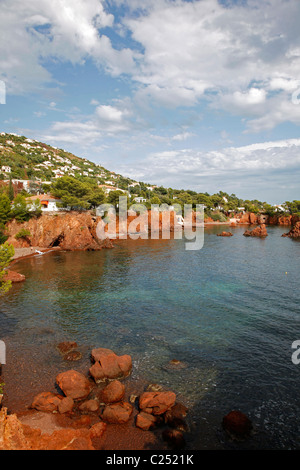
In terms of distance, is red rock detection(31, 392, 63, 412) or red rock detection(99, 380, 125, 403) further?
red rock detection(99, 380, 125, 403)

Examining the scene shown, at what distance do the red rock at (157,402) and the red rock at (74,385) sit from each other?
11.3 ft

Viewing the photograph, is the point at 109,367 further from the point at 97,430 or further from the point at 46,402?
the point at 97,430

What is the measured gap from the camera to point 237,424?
1276 centimetres

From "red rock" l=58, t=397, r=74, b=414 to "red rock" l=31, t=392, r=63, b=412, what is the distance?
0.31 metres

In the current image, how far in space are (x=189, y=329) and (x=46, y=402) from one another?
512 inches

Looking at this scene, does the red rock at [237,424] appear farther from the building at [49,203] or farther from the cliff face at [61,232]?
the building at [49,203]

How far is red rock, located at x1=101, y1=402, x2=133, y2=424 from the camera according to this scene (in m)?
13.2

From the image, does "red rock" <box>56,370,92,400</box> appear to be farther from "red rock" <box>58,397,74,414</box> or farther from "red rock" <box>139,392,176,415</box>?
→ "red rock" <box>139,392,176,415</box>

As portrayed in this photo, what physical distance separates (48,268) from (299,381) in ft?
137

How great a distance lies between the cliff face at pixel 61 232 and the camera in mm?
67188

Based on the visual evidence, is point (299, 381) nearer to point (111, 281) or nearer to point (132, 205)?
point (111, 281)

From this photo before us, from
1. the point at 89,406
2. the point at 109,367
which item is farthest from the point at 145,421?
the point at 109,367

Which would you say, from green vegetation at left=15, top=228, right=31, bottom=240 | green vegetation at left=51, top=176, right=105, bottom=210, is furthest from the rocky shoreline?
green vegetation at left=51, top=176, right=105, bottom=210

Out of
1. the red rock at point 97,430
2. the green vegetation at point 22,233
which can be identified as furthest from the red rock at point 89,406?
the green vegetation at point 22,233
